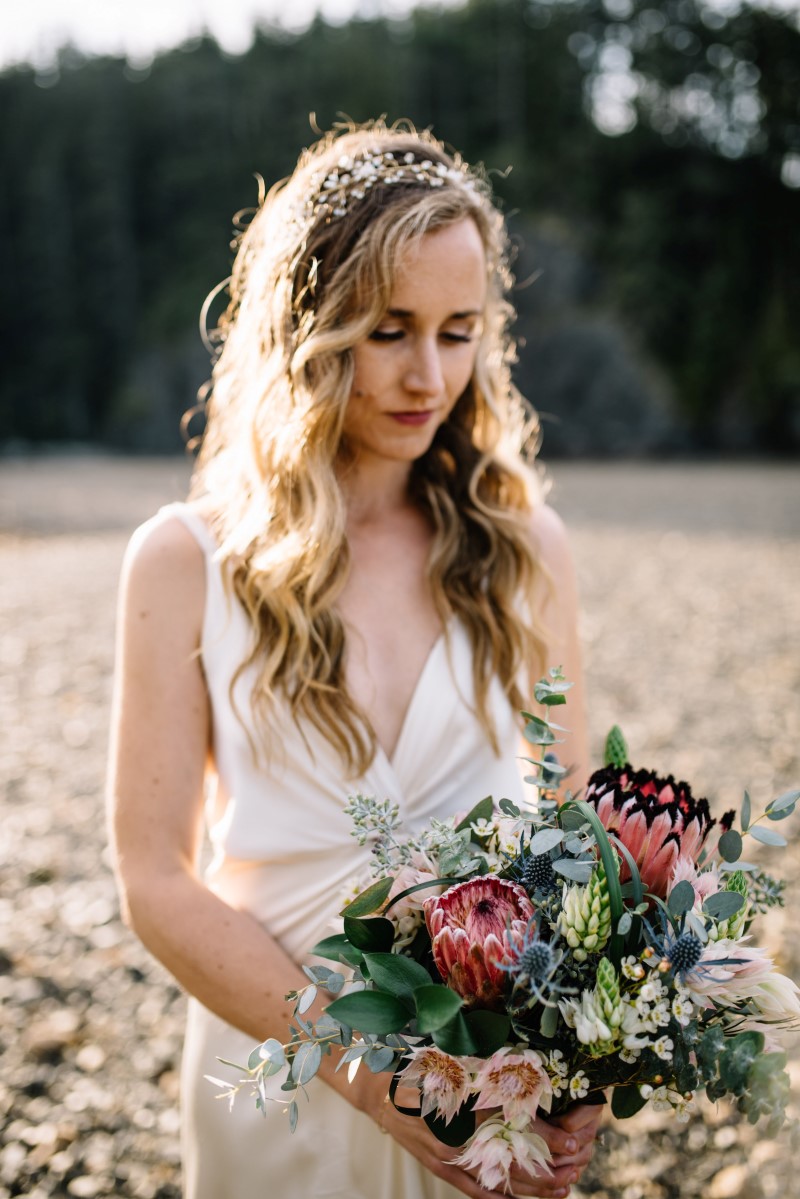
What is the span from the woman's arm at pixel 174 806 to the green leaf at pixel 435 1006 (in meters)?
0.70

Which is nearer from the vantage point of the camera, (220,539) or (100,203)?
(220,539)

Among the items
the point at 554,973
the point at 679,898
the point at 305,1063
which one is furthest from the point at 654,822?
the point at 305,1063

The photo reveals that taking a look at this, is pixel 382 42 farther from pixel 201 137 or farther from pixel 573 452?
pixel 573 452

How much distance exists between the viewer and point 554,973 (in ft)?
4.11

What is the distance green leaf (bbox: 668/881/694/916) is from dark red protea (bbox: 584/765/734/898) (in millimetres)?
70

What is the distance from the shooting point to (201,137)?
5262 centimetres

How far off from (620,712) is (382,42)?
2022 inches

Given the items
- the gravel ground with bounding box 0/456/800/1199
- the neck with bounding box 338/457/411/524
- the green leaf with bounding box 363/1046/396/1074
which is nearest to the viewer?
the green leaf with bounding box 363/1046/396/1074

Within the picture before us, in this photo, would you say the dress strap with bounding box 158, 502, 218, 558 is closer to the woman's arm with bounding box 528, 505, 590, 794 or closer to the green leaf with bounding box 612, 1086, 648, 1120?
the woman's arm with bounding box 528, 505, 590, 794

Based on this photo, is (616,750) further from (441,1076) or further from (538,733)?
(441,1076)

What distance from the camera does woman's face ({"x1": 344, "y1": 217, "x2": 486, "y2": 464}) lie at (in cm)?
197

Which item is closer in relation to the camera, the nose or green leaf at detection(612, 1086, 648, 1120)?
green leaf at detection(612, 1086, 648, 1120)

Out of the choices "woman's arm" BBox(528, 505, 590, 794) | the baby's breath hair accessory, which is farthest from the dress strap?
"woman's arm" BBox(528, 505, 590, 794)

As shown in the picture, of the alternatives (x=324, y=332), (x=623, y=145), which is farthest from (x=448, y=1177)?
(x=623, y=145)
